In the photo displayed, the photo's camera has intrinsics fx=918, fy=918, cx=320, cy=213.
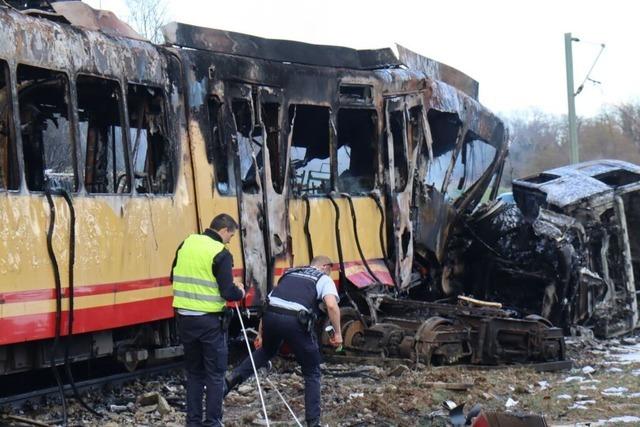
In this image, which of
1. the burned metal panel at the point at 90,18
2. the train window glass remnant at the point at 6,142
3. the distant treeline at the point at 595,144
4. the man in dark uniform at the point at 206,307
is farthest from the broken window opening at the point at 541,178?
the distant treeline at the point at 595,144

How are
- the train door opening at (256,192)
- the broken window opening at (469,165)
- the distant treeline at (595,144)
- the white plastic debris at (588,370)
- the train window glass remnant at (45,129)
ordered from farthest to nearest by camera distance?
1. the distant treeline at (595,144)
2. the broken window opening at (469,165)
3. the white plastic debris at (588,370)
4. the train door opening at (256,192)
5. the train window glass remnant at (45,129)

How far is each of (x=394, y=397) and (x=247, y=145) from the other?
3013 millimetres

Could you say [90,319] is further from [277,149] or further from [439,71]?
[439,71]

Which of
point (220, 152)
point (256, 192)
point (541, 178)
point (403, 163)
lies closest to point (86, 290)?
point (220, 152)

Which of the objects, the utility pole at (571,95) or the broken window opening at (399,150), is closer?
the broken window opening at (399,150)

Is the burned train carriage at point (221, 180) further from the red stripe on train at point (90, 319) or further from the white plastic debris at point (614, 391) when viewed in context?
the white plastic debris at point (614, 391)

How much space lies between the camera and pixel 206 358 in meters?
6.19

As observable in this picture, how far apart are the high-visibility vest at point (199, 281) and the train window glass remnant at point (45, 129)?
152 centimetres

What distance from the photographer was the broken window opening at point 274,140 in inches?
368

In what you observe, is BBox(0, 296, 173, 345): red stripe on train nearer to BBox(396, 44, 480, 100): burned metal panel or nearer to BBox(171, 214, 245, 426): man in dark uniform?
BBox(171, 214, 245, 426): man in dark uniform

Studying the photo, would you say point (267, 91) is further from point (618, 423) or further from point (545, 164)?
point (545, 164)

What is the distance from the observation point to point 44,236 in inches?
265

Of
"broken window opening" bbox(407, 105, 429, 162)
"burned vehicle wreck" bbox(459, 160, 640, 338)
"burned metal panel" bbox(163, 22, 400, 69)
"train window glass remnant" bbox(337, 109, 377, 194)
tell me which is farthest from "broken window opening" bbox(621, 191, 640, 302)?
"burned metal panel" bbox(163, 22, 400, 69)

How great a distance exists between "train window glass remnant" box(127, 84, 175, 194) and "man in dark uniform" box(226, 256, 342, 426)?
1914 mm
